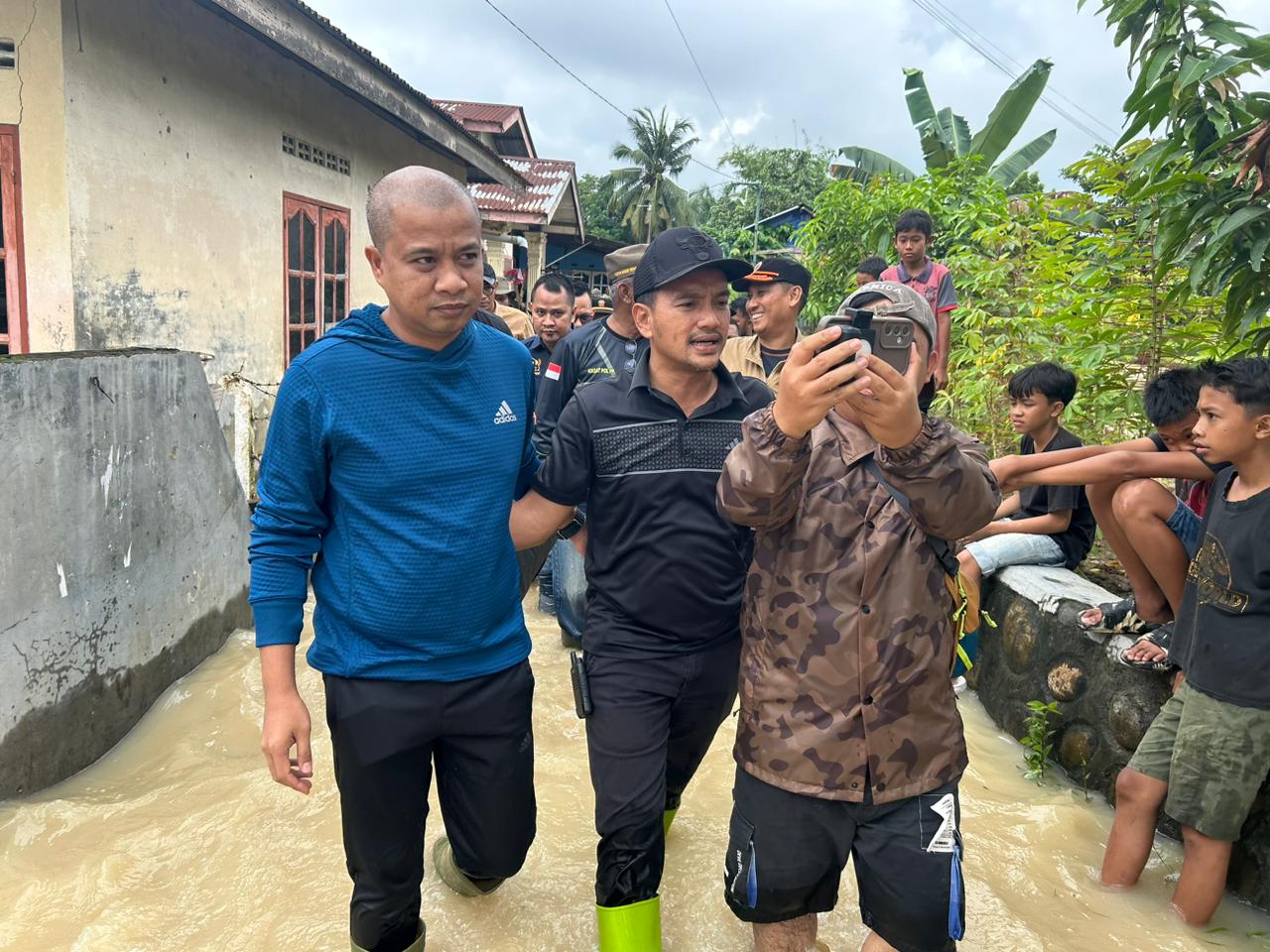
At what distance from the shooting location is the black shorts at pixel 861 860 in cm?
203

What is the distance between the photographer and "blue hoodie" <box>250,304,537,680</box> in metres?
2.15

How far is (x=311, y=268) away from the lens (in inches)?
325

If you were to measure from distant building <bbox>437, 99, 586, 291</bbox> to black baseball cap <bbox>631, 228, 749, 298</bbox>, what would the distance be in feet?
35.9

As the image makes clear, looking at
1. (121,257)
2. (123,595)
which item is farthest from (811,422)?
(121,257)

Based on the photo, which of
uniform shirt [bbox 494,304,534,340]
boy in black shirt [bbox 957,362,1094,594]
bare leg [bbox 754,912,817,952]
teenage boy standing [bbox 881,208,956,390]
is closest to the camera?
bare leg [bbox 754,912,817,952]

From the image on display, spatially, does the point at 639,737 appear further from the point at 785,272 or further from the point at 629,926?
the point at 785,272

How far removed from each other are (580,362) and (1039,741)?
2.67 metres

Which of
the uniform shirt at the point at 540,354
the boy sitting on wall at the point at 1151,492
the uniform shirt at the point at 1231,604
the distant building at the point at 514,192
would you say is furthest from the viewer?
the distant building at the point at 514,192

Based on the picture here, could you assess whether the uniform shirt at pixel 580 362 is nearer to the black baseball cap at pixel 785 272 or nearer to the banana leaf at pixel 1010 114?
the black baseball cap at pixel 785 272

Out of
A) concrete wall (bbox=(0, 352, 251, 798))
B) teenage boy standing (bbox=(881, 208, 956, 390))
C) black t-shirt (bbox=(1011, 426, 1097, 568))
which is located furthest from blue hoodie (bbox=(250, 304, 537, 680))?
teenage boy standing (bbox=(881, 208, 956, 390))

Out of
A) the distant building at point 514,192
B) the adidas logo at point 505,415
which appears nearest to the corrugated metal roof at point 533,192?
the distant building at point 514,192

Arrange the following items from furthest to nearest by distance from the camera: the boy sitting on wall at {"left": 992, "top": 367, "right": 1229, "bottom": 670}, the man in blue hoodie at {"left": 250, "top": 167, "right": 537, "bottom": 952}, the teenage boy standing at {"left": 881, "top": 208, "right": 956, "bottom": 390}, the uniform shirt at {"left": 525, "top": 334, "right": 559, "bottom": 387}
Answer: the teenage boy standing at {"left": 881, "top": 208, "right": 956, "bottom": 390}
the uniform shirt at {"left": 525, "top": 334, "right": 559, "bottom": 387}
the boy sitting on wall at {"left": 992, "top": 367, "right": 1229, "bottom": 670}
the man in blue hoodie at {"left": 250, "top": 167, "right": 537, "bottom": 952}

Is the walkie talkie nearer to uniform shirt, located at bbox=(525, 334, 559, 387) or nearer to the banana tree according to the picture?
uniform shirt, located at bbox=(525, 334, 559, 387)

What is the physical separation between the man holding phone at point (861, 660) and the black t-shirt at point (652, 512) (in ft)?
1.22
